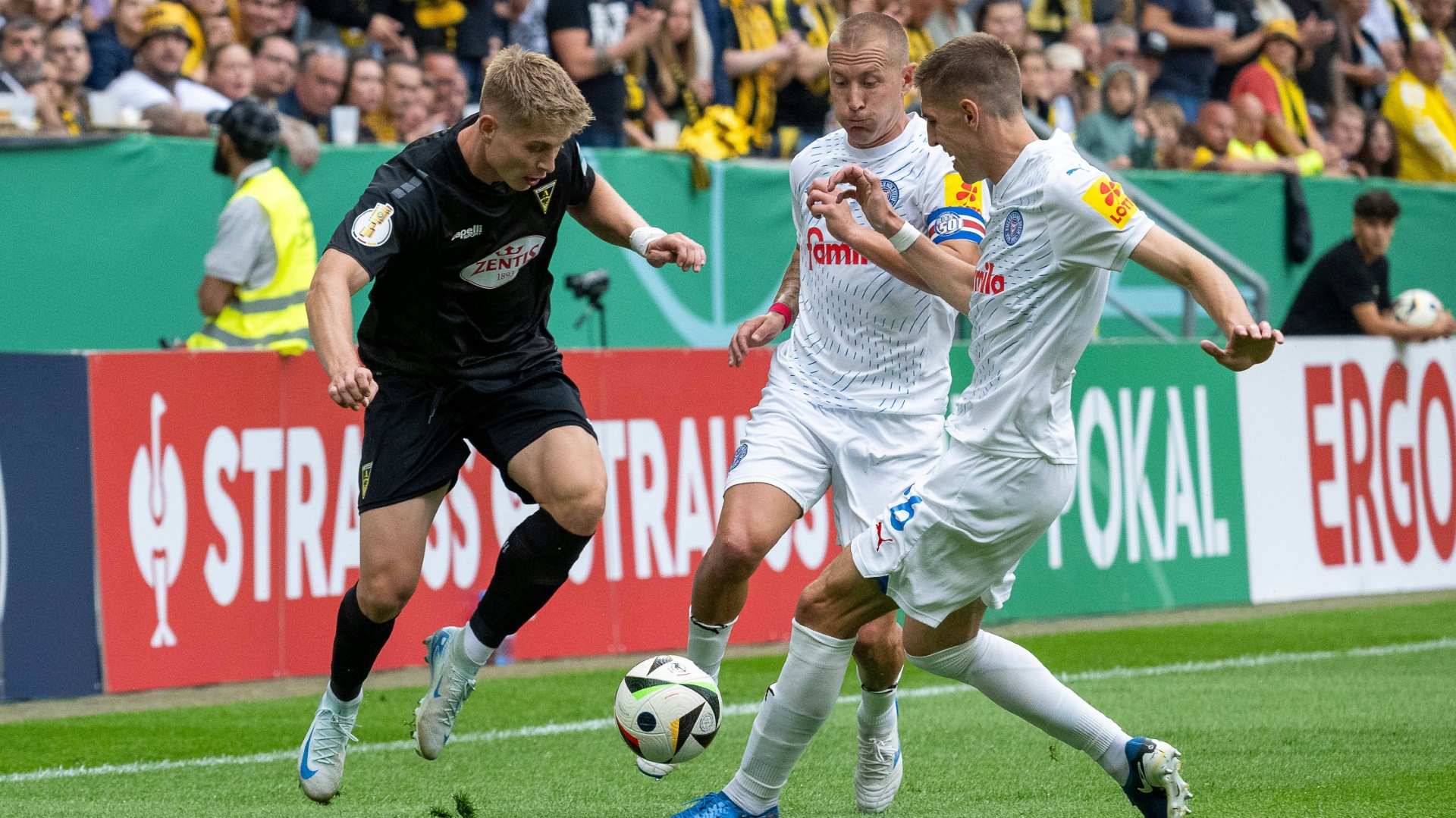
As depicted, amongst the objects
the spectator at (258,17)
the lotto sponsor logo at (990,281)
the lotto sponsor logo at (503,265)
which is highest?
the spectator at (258,17)

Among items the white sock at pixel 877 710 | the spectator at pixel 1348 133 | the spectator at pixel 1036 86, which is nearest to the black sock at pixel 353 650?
the white sock at pixel 877 710

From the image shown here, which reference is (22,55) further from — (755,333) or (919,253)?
(919,253)

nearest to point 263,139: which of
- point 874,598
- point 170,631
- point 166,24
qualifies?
point 166,24

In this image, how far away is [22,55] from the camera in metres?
9.61

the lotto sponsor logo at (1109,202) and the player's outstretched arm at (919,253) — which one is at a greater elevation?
the lotto sponsor logo at (1109,202)

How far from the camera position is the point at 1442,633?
977 cm

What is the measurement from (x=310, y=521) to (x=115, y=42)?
3885 mm

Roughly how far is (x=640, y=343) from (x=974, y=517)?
21.9ft

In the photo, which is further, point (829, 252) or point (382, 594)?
point (829, 252)

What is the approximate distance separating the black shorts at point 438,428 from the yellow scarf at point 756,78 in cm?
723

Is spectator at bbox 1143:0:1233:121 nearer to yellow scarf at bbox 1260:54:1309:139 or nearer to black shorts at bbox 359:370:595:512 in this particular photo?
yellow scarf at bbox 1260:54:1309:139

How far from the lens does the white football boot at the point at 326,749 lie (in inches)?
211

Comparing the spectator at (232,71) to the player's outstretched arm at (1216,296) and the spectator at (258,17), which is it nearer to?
the spectator at (258,17)

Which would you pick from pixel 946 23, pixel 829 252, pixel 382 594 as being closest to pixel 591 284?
pixel 829 252
